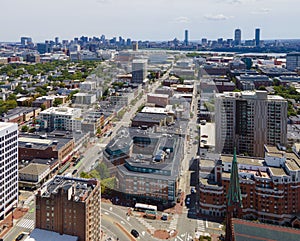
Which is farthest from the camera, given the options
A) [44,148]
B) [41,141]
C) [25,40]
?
[25,40]

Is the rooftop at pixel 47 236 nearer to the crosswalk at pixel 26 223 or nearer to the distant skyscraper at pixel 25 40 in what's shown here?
the crosswalk at pixel 26 223

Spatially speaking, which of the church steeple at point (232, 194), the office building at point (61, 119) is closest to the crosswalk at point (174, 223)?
the church steeple at point (232, 194)

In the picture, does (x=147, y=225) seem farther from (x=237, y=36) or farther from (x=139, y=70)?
(x=237, y=36)

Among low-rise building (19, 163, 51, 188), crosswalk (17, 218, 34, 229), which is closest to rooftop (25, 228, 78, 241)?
crosswalk (17, 218, 34, 229)

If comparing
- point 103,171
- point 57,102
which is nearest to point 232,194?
point 103,171

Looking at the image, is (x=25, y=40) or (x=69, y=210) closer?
(x=69, y=210)

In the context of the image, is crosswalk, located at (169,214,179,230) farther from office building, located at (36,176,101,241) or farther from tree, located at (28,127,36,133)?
tree, located at (28,127,36,133)
